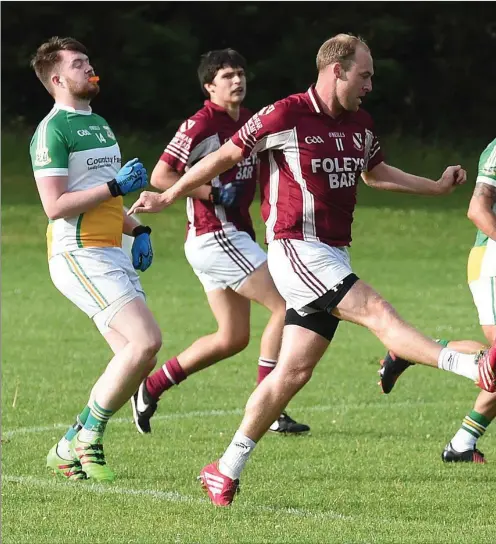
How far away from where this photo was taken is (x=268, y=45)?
3878cm

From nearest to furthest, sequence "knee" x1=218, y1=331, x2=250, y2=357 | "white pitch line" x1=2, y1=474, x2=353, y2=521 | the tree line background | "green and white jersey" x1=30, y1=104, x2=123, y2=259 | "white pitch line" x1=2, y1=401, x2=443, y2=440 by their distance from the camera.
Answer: "white pitch line" x1=2, y1=474, x2=353, y2=521 → "green and white jersey" x1=30, y1=104, x2=123, y2=259 → "white pitch line" x1=2, y1=401, x2=443, y2=440 → "knee" x1=218, y1=331, x2=250, y2=357 → the tree line background

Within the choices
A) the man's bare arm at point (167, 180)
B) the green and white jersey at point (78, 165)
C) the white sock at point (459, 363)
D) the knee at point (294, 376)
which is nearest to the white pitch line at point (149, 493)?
the knee at point (294, 376)

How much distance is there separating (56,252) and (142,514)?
1835 mm

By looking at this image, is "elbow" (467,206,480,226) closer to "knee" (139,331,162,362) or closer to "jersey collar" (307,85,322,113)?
"jersey collar" (307,85,322,113)

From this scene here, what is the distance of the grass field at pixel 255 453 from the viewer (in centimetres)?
637

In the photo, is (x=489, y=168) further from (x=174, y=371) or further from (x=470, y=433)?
(x=174, y=371)

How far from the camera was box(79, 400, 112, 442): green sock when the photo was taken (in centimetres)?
756

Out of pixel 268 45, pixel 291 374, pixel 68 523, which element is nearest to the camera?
pixel 68 523

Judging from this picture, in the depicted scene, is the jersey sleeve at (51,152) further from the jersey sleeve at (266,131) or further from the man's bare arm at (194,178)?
the jersey sleeve at (266,131)

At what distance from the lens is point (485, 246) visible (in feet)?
27.0

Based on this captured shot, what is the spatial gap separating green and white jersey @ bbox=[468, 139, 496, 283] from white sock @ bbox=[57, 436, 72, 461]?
2.58 metres

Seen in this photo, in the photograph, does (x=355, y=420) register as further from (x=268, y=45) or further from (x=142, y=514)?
(x=268, y=45)

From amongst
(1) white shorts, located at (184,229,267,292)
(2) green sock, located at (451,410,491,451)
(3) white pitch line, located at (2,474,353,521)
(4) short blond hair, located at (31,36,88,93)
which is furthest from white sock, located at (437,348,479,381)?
(1) white shorts, located at (184,229,267,292)

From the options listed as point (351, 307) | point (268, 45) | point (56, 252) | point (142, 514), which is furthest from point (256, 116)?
point (268, 45)
